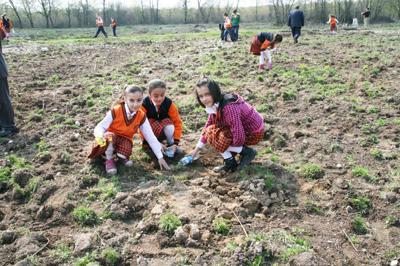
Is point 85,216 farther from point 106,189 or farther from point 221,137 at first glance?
point 221,137

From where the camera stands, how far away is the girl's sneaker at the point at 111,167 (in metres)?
5.06

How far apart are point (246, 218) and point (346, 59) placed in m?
8.51

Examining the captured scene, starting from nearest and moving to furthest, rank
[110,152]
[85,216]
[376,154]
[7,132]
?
[85,216] < [110,152] < [376,154] < [7,132]

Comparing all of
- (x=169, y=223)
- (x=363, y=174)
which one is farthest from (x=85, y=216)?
(x=363, y=174)

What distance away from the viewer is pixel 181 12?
188 ft

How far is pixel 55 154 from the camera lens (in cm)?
581

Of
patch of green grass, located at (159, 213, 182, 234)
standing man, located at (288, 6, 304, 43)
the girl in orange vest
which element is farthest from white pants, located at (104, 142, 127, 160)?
standing man, located at (288, 6, 304, 43)

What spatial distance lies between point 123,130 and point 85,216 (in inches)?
51.8

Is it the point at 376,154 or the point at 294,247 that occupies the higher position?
the point at 376,154

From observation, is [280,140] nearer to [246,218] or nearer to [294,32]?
[246,218]

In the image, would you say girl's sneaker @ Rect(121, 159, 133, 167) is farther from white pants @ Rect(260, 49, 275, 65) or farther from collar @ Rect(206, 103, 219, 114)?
white pants @ Rect(260, 49, 275, 65)

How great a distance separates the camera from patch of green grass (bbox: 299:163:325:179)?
5.01 meters

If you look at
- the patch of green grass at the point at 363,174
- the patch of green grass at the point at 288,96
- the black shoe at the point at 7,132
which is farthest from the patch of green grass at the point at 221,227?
the patch of green grass at the point at 288,96

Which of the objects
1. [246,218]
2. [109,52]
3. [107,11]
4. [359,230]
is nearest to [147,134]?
[246,218]
